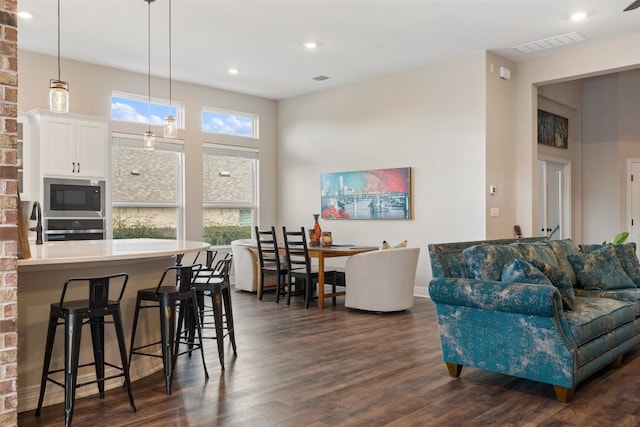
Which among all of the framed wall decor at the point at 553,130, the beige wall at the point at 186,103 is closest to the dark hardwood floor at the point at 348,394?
the beige wall at the point at 186,103

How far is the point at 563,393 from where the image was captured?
3098 millimetres

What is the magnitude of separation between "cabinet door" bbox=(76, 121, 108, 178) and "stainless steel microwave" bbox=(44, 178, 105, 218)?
132 millimetres

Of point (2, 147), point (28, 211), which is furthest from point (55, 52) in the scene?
point (2, 147)

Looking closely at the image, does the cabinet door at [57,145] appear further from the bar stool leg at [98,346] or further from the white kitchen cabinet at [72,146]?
the bar stool leg at [98,346]

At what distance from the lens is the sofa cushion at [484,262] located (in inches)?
137

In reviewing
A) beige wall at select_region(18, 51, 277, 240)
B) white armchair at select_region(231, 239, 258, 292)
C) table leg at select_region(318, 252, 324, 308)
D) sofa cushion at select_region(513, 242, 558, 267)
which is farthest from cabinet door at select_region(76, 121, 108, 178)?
sofa cushion at select_region(513, 242, 558, 267)

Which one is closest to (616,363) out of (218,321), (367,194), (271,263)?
(218,321)

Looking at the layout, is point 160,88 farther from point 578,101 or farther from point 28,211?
point 578,101

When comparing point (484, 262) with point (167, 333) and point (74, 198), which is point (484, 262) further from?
point (74, 198)

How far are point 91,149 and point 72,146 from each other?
9.6 inches

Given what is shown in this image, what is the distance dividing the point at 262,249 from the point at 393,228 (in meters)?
1.99

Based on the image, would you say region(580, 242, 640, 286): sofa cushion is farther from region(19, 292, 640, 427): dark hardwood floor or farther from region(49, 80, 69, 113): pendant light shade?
region(49, 80, 69, 113): pendant light shade

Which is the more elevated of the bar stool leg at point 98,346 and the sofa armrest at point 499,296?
the sofa armrest at point 499,296

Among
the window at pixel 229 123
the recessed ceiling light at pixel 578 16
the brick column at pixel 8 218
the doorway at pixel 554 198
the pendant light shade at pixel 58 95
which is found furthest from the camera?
the window at pixel 229 123
